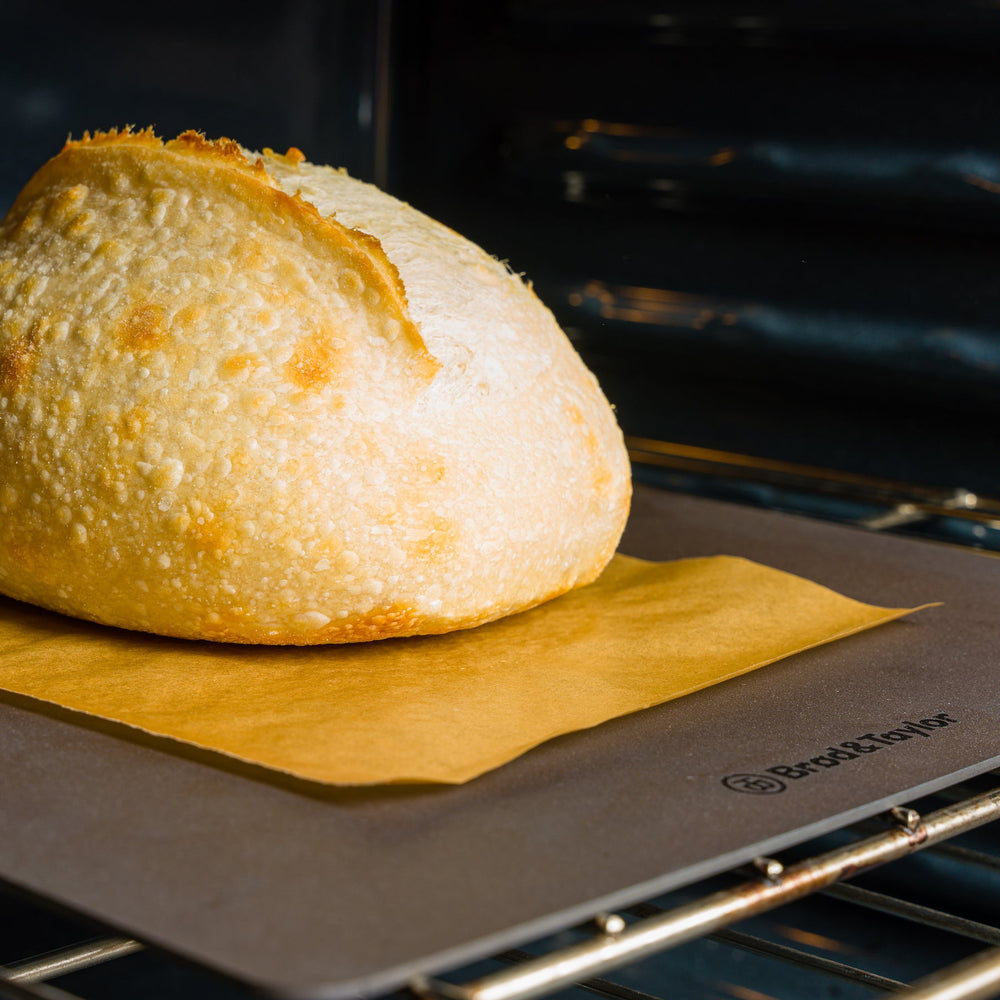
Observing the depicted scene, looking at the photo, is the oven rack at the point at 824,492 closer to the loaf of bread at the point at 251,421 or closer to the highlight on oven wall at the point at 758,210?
the highlight on oven wall at the point at 758,210

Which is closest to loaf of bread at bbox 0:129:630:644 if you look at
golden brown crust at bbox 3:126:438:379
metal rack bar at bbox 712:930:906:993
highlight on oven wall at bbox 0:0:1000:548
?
golden brown crust at bbox 3:126:438:379

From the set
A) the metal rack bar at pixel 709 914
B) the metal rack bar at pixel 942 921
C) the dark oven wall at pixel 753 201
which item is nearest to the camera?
the metal rack bar at pixel 709 914

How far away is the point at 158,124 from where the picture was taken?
4.34 feet

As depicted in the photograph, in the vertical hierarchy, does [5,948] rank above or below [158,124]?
below

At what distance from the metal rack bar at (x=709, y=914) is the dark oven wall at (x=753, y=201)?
626mm

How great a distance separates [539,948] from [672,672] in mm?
561

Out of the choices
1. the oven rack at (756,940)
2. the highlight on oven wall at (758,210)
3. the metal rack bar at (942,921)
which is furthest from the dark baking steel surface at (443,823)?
the highlight on oven wall at (758,210)

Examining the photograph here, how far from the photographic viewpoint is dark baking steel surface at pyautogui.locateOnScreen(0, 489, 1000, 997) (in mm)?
503

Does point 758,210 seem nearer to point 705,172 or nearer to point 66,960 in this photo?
point 705,172

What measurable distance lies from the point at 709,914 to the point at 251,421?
41 cm

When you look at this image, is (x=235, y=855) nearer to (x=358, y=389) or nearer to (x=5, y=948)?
(x=358, y=389)

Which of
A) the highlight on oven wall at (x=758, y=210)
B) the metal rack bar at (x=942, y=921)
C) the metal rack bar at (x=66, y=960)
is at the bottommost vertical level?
the metal rack bar at (x=942, y=921)

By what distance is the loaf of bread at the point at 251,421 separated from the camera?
784 millimetres

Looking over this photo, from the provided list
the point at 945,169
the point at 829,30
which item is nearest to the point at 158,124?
the point at 829,30
